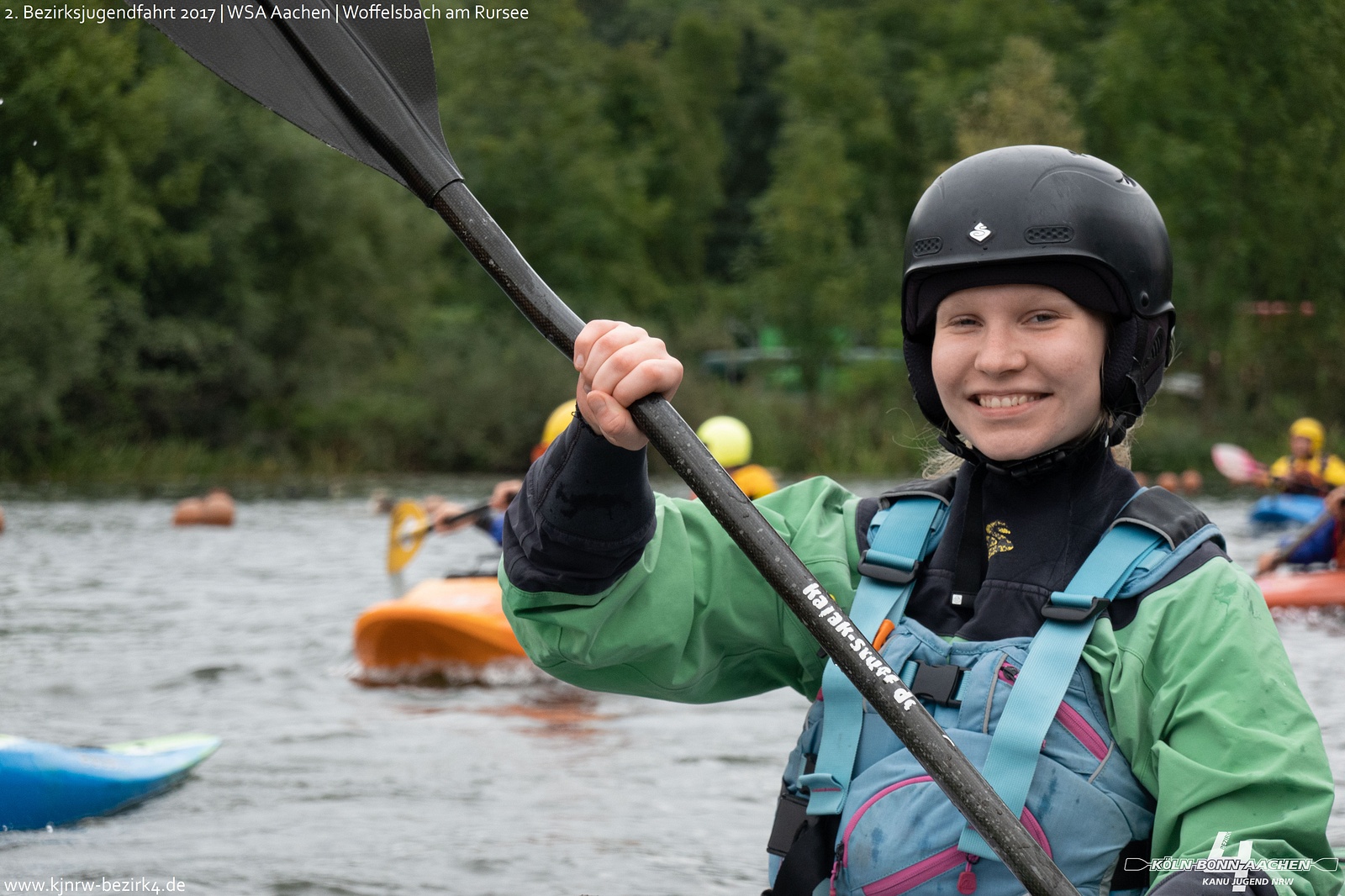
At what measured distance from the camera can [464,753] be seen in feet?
20.2

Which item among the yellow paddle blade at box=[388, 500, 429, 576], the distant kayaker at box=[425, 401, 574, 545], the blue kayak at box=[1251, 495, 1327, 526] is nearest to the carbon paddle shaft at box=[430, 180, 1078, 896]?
the distant kayaker at box=[425, 401, 574, 545]

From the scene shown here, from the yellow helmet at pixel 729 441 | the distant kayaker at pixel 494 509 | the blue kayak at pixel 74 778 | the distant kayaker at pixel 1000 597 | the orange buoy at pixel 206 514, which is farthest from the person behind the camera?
the orange buoy at pixel 206 514

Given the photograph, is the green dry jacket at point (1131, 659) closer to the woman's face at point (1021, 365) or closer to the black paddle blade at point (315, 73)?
the woman's face at point (1021, 365)

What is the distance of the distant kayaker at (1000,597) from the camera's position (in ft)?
5.25

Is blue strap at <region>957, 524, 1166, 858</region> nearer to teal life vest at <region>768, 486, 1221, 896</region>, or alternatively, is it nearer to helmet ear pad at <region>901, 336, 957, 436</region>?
teal life vest at <region>768, 486, 1221, 896</region>

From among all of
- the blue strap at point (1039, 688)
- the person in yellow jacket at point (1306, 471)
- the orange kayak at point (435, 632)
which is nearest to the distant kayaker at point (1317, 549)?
the person in yellow jacket at point (1306, 471)

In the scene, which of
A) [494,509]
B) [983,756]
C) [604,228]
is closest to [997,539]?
[983,756]

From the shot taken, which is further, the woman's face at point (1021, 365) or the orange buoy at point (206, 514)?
the orange buoy at point (206, 514)

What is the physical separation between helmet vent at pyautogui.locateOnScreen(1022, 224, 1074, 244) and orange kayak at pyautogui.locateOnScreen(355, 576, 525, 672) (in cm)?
599

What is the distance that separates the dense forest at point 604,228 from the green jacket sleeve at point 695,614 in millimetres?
4505

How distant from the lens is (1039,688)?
65.2 inches

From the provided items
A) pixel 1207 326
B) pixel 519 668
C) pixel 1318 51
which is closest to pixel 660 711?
pixel 519 668

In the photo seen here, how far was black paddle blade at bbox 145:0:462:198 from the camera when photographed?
1848 mm

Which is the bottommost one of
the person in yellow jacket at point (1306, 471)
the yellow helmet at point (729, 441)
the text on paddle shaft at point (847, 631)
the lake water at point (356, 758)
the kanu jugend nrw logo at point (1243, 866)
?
the lake water at point (356, 758)
